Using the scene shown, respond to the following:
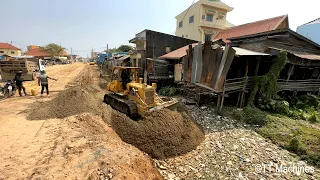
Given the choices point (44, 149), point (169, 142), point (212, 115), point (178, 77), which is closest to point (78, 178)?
point (44, 149)

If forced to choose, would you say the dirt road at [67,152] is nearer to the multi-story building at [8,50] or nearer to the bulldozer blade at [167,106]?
the bulldozer blade at [167,106]

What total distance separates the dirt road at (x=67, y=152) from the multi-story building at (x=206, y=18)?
23293mm

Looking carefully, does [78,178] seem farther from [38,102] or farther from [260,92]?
[260,92]

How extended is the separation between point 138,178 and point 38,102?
788 centimetres

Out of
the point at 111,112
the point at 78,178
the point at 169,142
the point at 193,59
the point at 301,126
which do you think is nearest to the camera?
the point at 78,178

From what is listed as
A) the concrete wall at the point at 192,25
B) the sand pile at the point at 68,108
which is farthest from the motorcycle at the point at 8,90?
the concrete wall at the point at 192,25

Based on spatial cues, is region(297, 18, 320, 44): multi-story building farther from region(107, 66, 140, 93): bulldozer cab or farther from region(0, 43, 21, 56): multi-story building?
region(0, 43, 21, 56): multi-story building

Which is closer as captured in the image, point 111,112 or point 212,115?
point 111,112

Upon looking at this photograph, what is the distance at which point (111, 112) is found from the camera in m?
7.26

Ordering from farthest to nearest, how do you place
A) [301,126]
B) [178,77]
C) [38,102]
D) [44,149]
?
[178,77] → [38,102] → [301,126] → [44,149]

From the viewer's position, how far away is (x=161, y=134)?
216 inches

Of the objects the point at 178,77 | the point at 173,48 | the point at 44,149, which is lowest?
the point at 44,149

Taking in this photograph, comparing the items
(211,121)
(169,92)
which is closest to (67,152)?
(211,121)

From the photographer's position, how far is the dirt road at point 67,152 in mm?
3686
